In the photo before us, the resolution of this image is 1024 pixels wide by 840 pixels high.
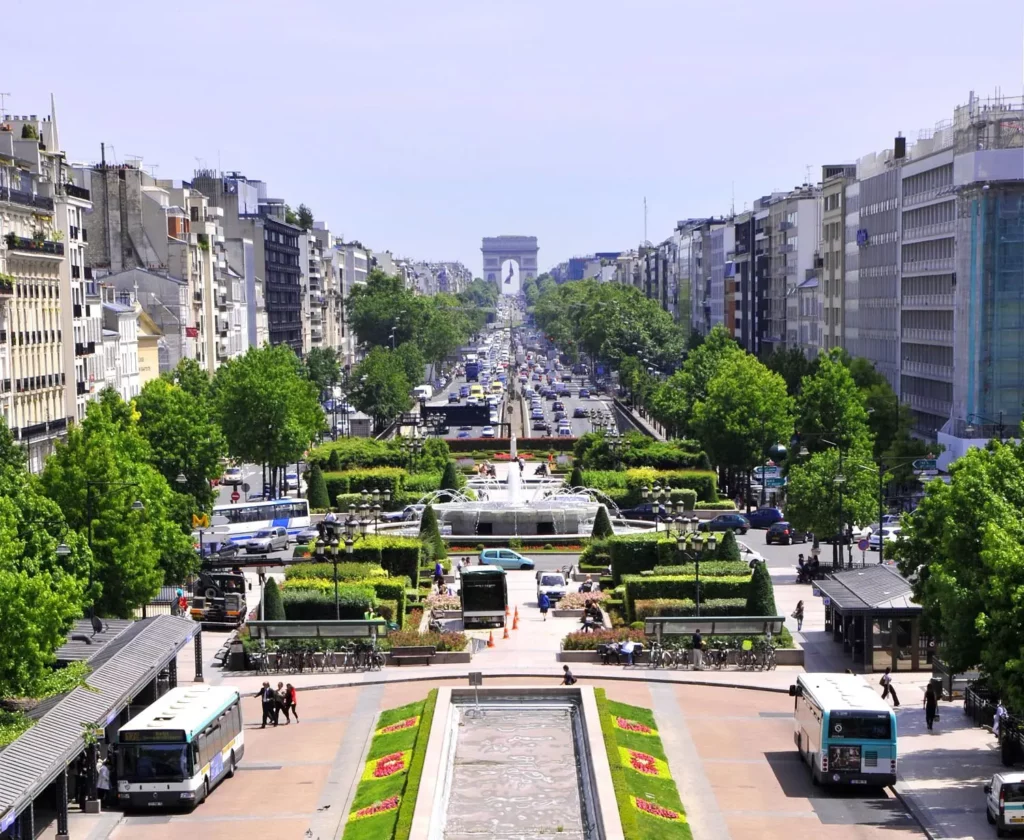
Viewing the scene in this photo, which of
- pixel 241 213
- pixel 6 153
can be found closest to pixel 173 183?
pixel 241 213

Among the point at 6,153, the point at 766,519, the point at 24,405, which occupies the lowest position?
the point at 766,519

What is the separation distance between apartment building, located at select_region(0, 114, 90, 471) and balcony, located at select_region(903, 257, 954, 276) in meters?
50.7

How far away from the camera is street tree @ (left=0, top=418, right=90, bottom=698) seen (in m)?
38.6

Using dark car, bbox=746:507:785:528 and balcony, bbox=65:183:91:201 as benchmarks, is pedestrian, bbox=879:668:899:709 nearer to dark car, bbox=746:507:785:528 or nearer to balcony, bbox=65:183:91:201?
dark car, bbox=746:507:785:528

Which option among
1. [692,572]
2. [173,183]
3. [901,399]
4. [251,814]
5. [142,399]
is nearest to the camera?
[251,814]

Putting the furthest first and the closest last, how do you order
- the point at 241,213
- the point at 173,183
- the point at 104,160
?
1. the point at 241,213
2. the point at 173,183
3. the point at 104,160

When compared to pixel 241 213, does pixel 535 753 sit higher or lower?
lower

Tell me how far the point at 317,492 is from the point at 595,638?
4279 cm

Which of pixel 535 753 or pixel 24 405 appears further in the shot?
pixel 24 405

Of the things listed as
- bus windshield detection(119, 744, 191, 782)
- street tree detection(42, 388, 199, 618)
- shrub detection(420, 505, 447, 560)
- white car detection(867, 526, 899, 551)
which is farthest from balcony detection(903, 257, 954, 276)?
bus windshield detection(119, 744, 191, 782)

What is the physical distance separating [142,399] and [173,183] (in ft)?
208

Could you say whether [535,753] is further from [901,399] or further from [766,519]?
[901,399]

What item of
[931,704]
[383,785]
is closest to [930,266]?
[931,704]

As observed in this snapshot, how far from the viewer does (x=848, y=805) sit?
133ft
